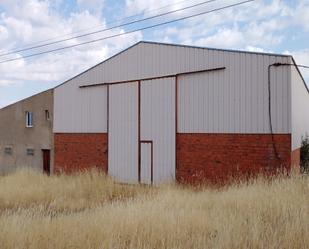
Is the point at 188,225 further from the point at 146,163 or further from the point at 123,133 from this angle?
the point at 123,133

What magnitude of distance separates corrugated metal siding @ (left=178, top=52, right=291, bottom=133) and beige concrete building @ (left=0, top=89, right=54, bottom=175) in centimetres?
988

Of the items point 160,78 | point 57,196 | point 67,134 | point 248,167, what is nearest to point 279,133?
point 248,167

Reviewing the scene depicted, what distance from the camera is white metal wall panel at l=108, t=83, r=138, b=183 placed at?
19.9 m

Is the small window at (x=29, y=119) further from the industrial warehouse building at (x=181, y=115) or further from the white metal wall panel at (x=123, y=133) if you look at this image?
the white metal wall panel at (x=123, y=133)

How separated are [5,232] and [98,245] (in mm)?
1557

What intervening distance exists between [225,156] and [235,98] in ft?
7.31

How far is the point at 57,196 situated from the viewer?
15258mm

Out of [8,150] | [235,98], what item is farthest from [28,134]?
[235,98]

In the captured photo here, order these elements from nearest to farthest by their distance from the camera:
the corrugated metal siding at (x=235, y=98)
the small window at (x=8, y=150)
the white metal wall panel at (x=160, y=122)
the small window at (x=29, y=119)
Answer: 1. the corrugated metal siding at (x=235, y=98)
2. the white metal wall panel at (x=160, y=122)
3. the small window at (x=29, y=119)
4. the small window at (x=8, y=150)

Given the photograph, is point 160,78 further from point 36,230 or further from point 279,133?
point 36,230

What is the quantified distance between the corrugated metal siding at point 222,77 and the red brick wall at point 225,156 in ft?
1.19

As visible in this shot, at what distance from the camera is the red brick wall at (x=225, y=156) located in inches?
592

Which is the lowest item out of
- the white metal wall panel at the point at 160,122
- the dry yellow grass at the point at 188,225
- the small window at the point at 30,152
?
the dry yellow grass at the point at 188,225

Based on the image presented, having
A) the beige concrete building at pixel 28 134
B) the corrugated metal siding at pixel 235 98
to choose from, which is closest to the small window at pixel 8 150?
the beige concrete building at pixel 28 134
